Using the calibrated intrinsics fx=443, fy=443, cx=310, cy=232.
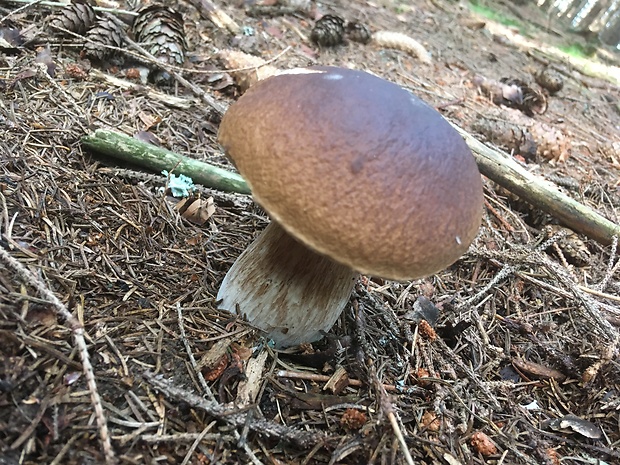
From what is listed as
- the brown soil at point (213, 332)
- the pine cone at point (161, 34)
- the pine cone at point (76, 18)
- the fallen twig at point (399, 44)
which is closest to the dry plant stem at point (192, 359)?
the brown soil at point (213, 332)

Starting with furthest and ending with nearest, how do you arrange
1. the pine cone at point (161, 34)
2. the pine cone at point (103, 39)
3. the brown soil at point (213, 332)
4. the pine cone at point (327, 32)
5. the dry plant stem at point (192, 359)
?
the pine cone at point (327, 32), the pine cone at point (161, 34), the pine cone at point (103, 39), the dry plant stem at point (192, 359), the brown soil at point (213, 332)

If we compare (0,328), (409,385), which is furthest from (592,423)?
(0,328)

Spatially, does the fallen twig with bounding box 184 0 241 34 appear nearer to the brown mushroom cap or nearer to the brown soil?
the brown soil

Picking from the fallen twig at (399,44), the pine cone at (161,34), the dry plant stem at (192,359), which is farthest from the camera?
the fallen twig at (399,44)

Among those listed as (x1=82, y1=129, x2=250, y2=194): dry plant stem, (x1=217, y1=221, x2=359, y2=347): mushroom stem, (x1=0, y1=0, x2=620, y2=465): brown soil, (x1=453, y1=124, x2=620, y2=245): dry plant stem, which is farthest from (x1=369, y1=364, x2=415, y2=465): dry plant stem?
(x1=453, y1=124, x2=620, y2=245): dry plant stem

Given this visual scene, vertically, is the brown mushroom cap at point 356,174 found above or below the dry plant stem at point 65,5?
above

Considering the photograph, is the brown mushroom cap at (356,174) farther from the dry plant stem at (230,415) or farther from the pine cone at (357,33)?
the pine cone at (357,33)
